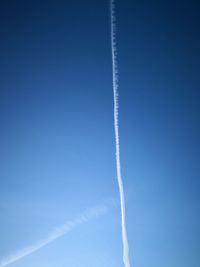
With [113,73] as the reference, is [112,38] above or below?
above

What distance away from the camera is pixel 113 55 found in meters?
11.0

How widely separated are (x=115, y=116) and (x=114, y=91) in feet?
5.25

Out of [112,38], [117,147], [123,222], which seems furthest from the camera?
[123,222]

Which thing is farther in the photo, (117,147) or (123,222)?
Answer: (123,222)

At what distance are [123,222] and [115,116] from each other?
25.8 ft

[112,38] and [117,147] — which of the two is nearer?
[112,38]

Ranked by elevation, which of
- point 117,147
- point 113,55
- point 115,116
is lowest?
point 117,147

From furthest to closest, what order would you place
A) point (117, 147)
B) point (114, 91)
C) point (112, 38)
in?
point (117, 147) → point (114, 91) → point (112, 38)

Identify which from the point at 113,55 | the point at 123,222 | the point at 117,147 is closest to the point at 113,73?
the point at 113,55

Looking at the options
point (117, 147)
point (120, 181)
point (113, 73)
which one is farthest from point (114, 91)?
point (120, 181)

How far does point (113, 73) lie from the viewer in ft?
37.1

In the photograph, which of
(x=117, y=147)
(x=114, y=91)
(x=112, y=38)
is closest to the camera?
(x=112, y=38)

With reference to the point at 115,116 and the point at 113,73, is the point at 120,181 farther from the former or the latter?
the point at 113,73

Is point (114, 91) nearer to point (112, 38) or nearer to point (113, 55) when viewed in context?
point (113, 55)
